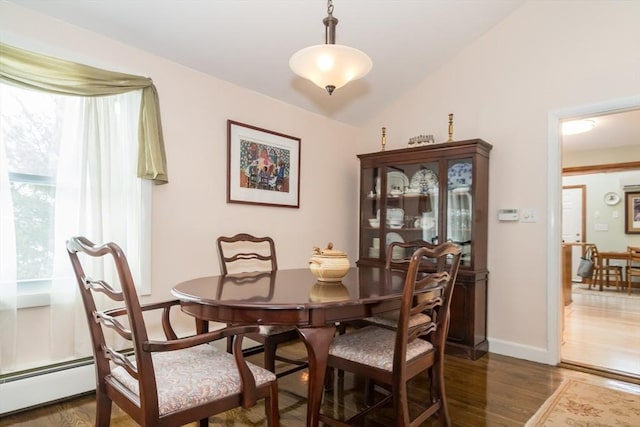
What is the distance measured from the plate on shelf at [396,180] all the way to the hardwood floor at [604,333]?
1914 mm

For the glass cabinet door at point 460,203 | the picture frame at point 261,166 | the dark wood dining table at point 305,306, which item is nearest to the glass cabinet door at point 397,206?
the glass cabinet door at point 460,203

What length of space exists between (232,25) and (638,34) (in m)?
2.79

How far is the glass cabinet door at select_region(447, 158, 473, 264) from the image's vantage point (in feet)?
10.2

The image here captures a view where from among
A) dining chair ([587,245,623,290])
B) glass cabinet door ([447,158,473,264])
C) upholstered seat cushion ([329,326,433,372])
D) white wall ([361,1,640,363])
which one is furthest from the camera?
dining chair ([587,245,623,290])

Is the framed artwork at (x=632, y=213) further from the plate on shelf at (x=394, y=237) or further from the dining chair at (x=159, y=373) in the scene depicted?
the dining chair at (x=159, y=373)

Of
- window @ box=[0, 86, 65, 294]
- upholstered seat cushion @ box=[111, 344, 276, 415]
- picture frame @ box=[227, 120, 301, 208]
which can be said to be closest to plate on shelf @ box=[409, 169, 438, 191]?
picture frame @ box=[227, 120, 301, 208]

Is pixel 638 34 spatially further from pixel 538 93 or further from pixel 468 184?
pixel 468 184

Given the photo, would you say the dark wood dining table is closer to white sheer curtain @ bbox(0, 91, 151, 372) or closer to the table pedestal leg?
the table pedestal leg

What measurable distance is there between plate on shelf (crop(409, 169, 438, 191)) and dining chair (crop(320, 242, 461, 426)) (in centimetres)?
163

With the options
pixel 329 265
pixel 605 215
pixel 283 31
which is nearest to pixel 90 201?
pixel 329 265

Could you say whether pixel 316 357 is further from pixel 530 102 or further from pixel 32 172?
pixel 530 102

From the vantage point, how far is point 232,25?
2.52 m

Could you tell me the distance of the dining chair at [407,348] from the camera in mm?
1485

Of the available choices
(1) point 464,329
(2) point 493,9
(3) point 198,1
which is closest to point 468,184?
(1) point 464,329
